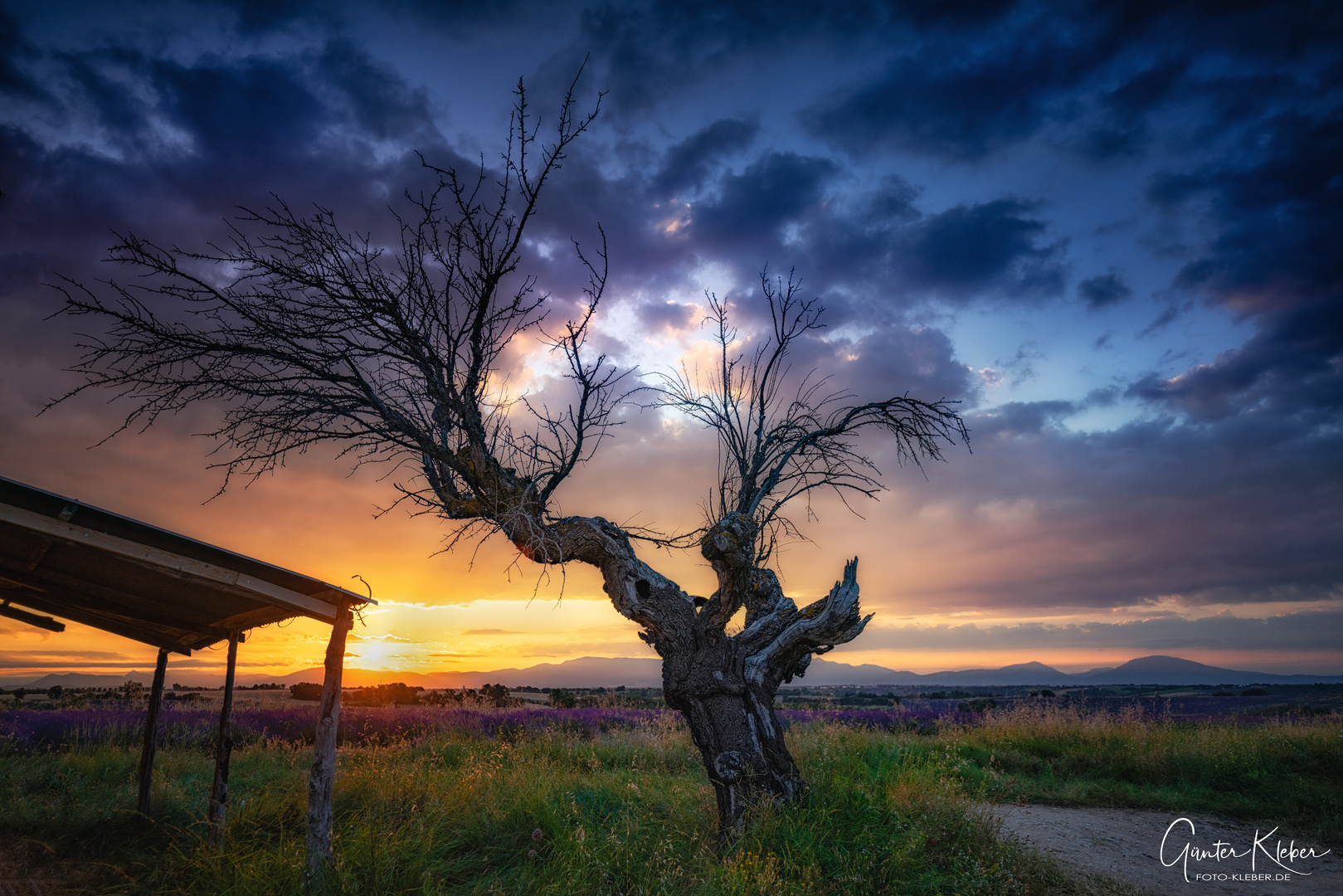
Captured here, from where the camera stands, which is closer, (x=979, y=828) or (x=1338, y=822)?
(x=979, y=828)

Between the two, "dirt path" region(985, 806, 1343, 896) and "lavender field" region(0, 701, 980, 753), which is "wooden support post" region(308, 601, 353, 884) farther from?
"lavender field" region(0, 701, 980, 753)

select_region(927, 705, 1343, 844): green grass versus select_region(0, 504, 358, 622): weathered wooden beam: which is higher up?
select_region(0, 504, 358, 622): weathered wooden beam

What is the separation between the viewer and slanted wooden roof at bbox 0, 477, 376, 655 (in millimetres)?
4145

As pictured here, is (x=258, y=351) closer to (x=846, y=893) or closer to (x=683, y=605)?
(x=683, y=605)

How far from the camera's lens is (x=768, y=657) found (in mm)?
6617

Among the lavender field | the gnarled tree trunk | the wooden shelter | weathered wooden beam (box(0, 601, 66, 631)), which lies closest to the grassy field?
the lavender field

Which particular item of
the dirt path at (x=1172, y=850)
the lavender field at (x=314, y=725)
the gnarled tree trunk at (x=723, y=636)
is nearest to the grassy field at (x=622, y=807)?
the lavender field at (x=314, y=725)

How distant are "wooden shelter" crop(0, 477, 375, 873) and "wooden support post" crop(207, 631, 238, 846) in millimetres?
16

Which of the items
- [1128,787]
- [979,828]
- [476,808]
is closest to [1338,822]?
[1128,787]

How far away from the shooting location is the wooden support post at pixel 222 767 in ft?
20.2

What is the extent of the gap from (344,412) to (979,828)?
8.28 metres

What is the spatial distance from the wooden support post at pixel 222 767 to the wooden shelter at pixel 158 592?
2cm

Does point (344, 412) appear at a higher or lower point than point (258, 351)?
lower

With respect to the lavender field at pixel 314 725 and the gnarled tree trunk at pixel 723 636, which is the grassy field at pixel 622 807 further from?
the gnarled tree trunk at pixel 723 636
